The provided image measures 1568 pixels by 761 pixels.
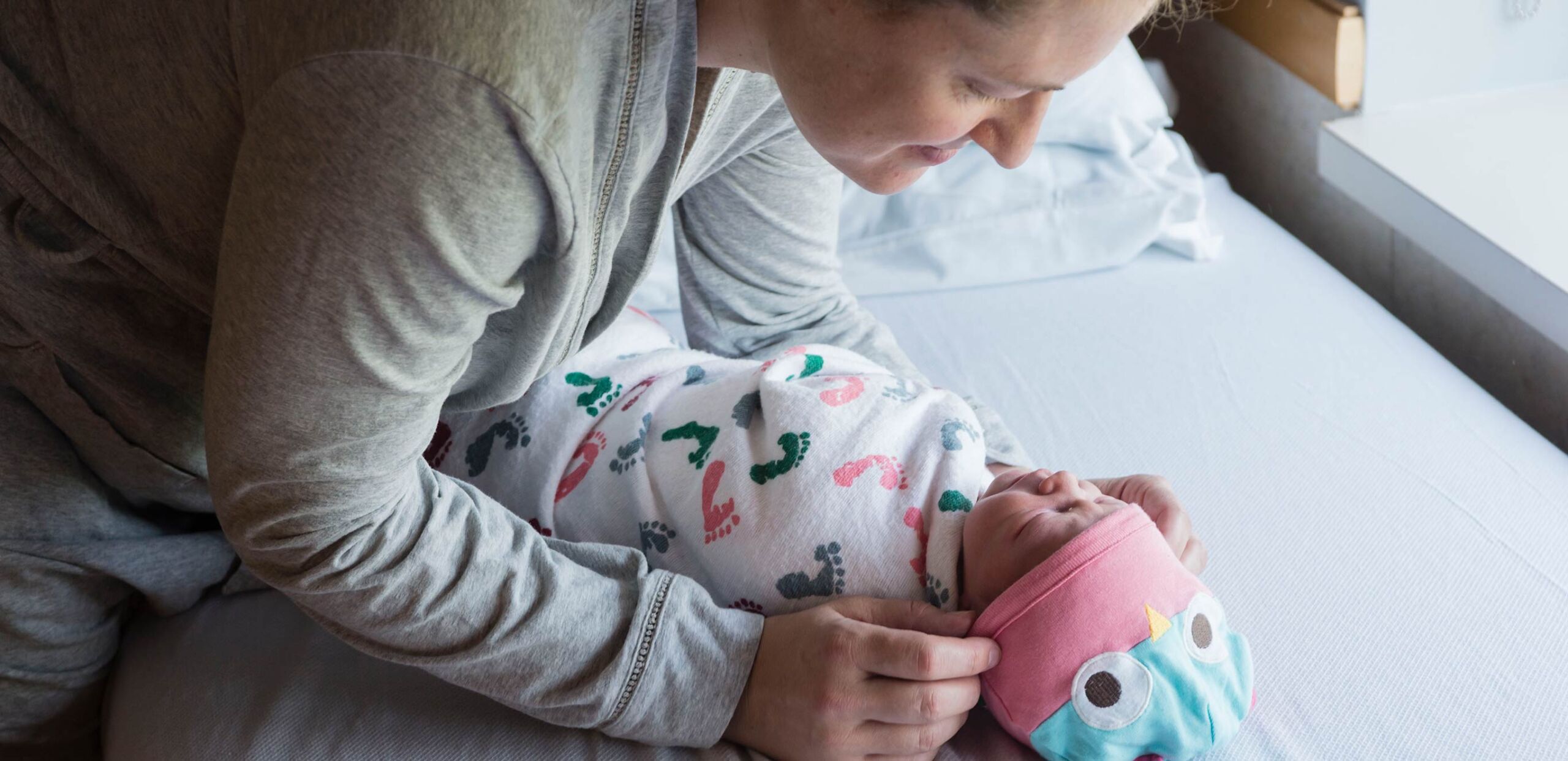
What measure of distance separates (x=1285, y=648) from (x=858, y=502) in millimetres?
377

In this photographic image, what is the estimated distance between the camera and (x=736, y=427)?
3.50ft

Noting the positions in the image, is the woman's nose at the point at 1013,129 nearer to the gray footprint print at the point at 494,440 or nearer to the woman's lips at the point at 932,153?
the woman's lips at the point at 932,153

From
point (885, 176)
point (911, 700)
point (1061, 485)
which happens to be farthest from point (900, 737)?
point (885, 176)

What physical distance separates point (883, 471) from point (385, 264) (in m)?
0.49

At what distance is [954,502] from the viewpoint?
1.00m

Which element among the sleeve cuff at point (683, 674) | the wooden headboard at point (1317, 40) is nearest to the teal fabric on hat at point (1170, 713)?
the sleeve cuff at point (683, 674)

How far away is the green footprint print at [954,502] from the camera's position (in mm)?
1002

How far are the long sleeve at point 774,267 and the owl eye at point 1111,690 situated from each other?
10.5 inches

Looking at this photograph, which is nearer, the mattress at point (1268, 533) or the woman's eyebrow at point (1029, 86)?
the woman's eyebrow at point (1029, 86)

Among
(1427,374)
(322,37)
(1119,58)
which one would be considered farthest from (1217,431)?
(322,37)

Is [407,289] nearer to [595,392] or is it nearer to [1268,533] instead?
[595,392]

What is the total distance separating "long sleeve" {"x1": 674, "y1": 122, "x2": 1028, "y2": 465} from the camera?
1155 millimetres

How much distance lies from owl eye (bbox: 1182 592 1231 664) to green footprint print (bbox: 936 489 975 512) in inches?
7.4

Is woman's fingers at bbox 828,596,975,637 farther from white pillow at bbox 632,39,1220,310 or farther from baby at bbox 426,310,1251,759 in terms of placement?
white pillow at bbox 632,39,1220,310
